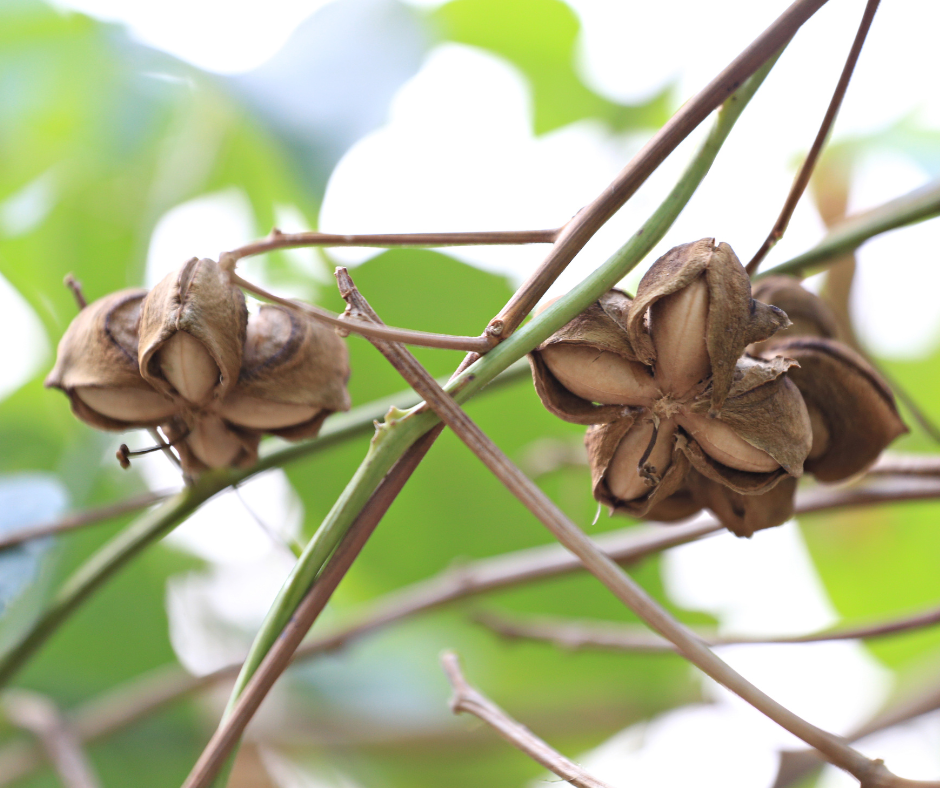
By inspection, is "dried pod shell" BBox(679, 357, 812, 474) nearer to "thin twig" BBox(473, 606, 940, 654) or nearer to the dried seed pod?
"thin twig" BBox(473, 606, 940, 654)

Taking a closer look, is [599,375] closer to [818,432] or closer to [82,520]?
[818,432]

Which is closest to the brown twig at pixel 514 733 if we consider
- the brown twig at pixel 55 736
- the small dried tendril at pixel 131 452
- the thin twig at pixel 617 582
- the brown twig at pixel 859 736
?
the thin twig at pixel 617 582

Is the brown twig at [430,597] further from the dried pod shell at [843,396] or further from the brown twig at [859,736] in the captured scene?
the brown twig at [859,736]

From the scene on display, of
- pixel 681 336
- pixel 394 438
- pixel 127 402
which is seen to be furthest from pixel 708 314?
pixel 127 402

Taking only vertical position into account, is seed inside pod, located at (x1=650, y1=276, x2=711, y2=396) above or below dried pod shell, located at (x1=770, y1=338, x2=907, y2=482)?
below

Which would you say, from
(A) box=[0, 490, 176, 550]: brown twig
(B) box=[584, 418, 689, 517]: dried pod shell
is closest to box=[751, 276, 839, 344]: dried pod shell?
(B) box=[584, 418, 689, 517]: dried pod shell

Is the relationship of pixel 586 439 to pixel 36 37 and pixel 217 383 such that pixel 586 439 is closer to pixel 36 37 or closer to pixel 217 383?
pixel 217 383
